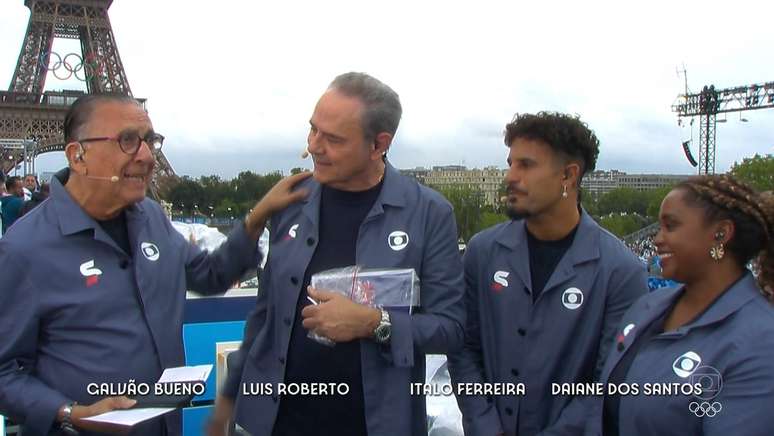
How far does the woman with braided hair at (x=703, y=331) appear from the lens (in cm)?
232

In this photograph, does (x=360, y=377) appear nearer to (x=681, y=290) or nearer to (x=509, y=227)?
(x=509, y=227)

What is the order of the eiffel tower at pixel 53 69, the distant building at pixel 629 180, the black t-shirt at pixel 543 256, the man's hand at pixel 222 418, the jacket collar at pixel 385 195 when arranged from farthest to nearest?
1. the distant building at pixel 629 180
2. the eiffel tower at pixel 53 69
3. the black t-shirt at pixel 543 256
4. the man's hand at pixel 222 418
5. the jacket collar at pixel 385 195

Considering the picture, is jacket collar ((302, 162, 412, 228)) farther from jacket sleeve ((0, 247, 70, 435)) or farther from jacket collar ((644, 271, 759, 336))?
jacket collar ((644, 271, 759, 336))

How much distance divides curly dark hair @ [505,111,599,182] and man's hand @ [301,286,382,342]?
1.22 m

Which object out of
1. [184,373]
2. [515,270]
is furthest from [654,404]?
[184,373]

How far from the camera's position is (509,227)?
3240mm

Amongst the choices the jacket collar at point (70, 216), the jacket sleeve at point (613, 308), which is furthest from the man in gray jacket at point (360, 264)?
the jacket collar at point (70, 216)

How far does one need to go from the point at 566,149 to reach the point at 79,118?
213 centimetres

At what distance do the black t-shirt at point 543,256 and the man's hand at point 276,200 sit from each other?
43.3 inches

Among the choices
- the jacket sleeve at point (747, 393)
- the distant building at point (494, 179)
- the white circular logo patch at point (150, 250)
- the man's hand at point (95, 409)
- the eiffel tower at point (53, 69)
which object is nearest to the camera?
the jacket sleeve at point (747, 393)

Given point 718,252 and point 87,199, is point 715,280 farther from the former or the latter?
point 87,199

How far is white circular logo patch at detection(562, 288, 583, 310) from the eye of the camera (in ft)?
9.66

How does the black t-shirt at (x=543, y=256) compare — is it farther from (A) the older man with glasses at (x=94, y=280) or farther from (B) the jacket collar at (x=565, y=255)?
(A) the older man with glasses at (x=94, y=280)

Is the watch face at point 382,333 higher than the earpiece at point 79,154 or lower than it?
lower
